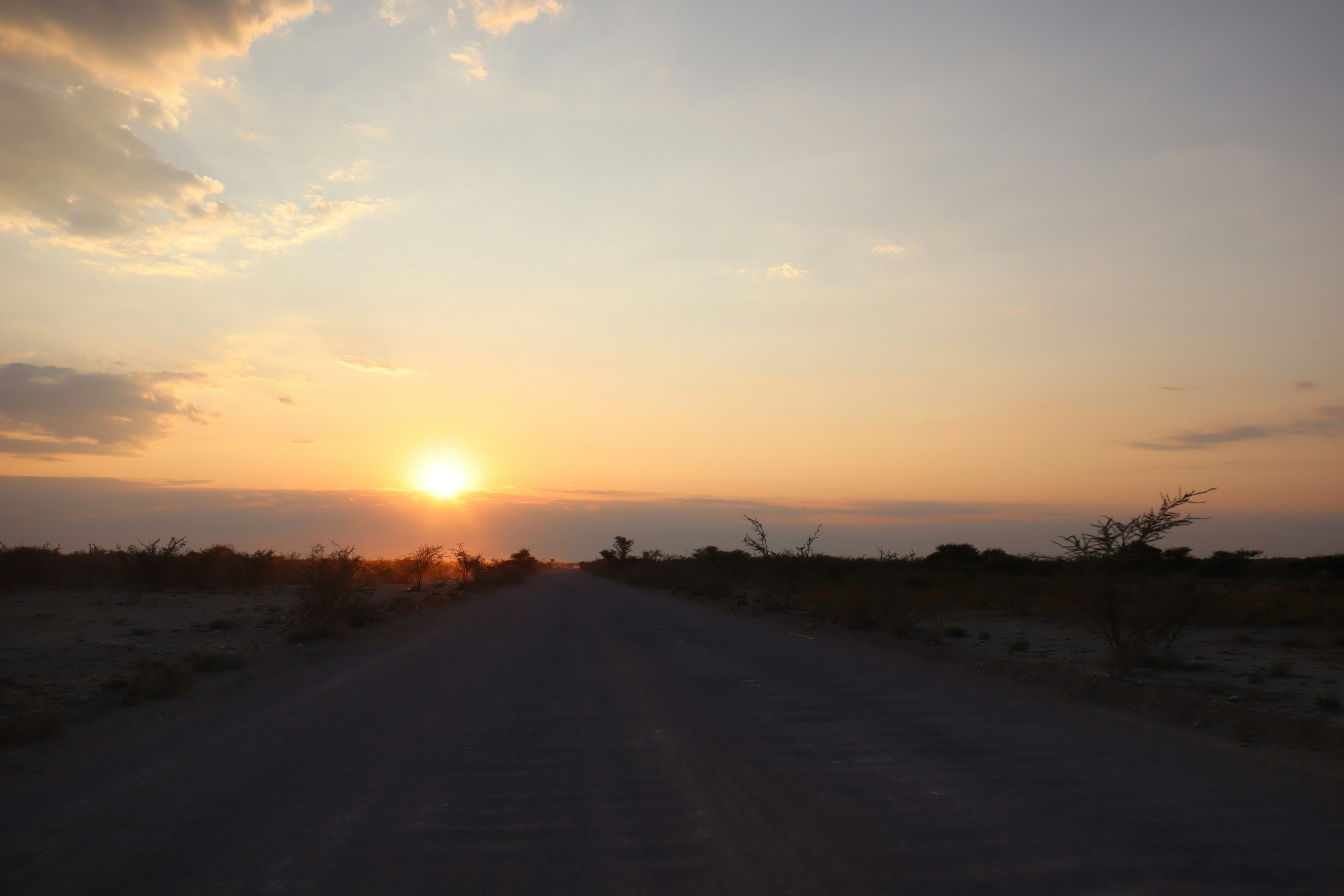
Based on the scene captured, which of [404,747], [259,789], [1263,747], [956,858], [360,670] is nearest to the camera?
[956,858]

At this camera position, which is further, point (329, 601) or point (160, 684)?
point (329, 601)

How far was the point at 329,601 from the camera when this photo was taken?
17469mm

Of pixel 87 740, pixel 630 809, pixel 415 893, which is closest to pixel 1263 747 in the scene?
pixel 630 809

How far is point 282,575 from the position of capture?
45.3 metres

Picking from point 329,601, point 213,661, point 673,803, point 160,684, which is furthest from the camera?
point 329,601

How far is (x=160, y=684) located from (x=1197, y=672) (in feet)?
52.1

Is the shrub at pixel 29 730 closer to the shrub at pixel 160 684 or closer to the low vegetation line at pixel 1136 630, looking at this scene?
the shrub at pixel 160 684

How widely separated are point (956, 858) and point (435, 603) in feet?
98.1

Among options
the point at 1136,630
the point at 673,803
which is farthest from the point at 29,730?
the point at 1136,630

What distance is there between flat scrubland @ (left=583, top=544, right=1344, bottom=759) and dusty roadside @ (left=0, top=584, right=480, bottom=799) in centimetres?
1201

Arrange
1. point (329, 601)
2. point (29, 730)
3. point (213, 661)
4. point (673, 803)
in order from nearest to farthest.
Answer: point (673, 803) → point (29, 730) → point (213, 661) → point (329, 601)

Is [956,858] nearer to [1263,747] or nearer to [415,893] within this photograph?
[415,893]

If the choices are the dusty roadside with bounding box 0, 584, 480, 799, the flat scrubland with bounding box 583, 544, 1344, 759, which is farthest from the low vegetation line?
the dusty roadside with bounding box 0, 584, 480, 799

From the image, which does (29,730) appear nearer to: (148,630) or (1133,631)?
(148,630)
